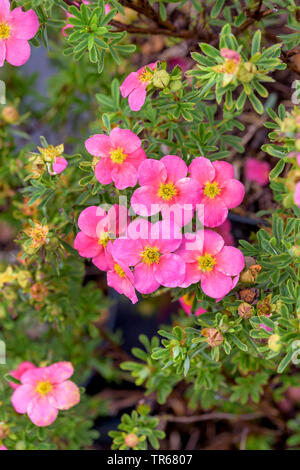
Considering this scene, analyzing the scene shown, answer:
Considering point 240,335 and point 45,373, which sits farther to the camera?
point 45,373

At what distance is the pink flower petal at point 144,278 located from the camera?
35.0 inches

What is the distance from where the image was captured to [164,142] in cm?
108

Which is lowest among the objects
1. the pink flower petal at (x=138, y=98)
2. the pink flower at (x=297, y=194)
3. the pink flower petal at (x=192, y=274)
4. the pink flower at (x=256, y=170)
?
the pink flower at (x=256, y=170)

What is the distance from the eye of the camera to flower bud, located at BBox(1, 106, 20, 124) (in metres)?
1.40

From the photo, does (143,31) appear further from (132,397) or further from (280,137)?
(132,397)

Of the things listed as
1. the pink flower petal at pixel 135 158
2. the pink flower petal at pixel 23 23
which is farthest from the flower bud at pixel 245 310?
the pink flower petal at pixel 23 23

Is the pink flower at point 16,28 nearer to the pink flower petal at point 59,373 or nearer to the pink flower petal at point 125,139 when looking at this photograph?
the pink flower petal at point 125,139

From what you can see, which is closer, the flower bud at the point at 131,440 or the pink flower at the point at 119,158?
the pink flower at the point at 119,158

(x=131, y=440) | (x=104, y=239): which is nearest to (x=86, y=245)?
(x=104, y=239)

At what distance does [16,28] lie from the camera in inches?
37.3

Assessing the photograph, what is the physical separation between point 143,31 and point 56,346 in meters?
0.96

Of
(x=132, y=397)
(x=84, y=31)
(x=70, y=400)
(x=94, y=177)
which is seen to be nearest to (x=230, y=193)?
(x=94, y=177)

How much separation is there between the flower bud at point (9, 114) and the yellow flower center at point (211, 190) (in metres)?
0.72

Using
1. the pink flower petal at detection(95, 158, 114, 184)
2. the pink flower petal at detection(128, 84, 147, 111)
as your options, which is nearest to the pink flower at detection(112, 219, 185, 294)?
the pink flower petal at detection(95, 158, 114, 184)
